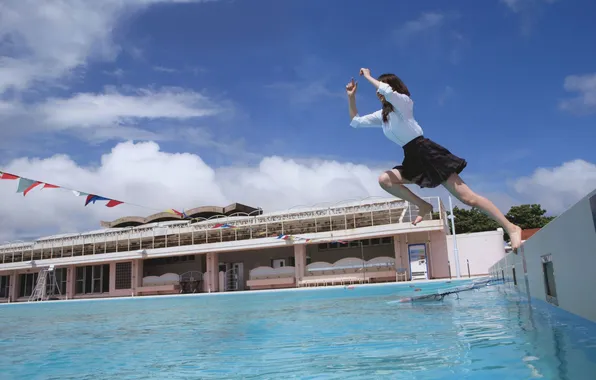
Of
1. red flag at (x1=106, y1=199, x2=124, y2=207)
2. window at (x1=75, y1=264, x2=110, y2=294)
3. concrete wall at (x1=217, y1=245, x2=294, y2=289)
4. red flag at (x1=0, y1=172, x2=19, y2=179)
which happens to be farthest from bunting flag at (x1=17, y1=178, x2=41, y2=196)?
window at (x1=75, y1=264, x2=110, y2=294)

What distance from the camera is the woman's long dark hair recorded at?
11.0 ft

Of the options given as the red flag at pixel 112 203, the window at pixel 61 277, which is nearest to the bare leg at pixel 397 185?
the red flag at pixel 112 203

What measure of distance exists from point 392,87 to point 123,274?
3497 centimetres

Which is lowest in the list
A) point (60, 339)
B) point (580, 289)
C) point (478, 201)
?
point (60, 339)

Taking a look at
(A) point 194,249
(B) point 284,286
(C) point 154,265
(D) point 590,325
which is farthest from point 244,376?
(C) point 154,265

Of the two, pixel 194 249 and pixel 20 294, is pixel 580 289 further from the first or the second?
pixel 20 294

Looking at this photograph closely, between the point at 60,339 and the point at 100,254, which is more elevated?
the point at 100,254

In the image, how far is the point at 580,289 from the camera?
3078 millimetres

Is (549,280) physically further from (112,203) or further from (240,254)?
(240,254)

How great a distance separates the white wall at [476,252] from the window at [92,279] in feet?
82.2

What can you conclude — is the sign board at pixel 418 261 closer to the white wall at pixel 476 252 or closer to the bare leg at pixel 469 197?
the white wall at pixel 476 252

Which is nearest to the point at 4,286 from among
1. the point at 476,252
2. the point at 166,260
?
the point at 166,260

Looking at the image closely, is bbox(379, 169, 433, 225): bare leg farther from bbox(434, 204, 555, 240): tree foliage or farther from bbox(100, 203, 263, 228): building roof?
bbox(434, 204, 555, 240): tree foliage

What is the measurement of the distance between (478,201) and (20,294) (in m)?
44.1
